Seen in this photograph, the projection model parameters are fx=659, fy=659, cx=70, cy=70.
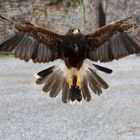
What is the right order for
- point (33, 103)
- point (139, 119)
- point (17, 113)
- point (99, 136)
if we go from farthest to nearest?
point (33, 103) → point (17, 113) → point (139, 119) → point (99, 136)

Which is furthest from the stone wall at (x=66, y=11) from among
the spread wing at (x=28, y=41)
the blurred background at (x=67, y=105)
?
the spread wing at (x=28, y=41)

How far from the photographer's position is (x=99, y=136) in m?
11.2

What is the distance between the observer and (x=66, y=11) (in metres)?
21.6

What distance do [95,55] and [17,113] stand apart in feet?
19.4

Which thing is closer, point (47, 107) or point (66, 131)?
point (66, 131)

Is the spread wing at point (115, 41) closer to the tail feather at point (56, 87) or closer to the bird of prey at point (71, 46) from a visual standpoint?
the bird of prey at point (71, 46)

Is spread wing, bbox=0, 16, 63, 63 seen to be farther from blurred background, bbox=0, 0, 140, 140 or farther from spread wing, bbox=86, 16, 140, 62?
blurred background, bbox=0, 0, 140, 140

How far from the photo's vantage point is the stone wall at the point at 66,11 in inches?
845

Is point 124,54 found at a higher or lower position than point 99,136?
higher

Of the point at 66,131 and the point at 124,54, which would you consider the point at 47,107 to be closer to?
the point at 66,131

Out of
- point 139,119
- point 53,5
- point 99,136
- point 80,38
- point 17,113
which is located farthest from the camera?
point 53,5

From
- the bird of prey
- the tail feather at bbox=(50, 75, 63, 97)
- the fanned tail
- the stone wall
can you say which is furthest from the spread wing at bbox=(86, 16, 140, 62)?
the stone wall

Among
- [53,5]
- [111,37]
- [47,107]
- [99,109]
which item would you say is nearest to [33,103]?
[47,107]

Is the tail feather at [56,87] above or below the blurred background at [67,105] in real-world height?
above
